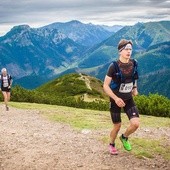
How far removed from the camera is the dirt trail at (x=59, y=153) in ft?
35.1

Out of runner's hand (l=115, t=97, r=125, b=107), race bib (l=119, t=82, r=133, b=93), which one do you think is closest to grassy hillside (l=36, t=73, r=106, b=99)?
race bib (l=119, t=82, r=133, b=93)

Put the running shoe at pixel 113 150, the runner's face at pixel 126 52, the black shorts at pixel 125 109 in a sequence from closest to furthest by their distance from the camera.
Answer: the runner's face at pixel 126 52 → the black shorts at pixel 125 109 → the running shoe at pixel 113 150

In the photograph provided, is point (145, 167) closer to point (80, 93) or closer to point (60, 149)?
point (60, 149)

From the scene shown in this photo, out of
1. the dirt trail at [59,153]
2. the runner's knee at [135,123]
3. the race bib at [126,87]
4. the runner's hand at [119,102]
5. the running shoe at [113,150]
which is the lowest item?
the dirt trail at [59,153]

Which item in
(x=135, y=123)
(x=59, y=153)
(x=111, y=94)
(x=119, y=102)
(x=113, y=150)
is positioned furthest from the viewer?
(x=59, y=153)

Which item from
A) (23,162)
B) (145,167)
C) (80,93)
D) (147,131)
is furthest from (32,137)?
(80,93)

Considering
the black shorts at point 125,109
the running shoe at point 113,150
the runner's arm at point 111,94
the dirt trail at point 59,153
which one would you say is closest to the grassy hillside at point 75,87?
the dirt trail at point 59,153

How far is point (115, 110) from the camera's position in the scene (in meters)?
11.2

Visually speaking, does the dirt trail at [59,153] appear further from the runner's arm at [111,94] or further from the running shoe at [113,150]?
the runner's arm at [111,94]

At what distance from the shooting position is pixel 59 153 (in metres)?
12.2

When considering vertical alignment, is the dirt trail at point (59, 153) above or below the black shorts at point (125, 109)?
below

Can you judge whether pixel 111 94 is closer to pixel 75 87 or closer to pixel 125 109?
pixel 125 109

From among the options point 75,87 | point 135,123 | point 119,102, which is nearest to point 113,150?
point 135,123

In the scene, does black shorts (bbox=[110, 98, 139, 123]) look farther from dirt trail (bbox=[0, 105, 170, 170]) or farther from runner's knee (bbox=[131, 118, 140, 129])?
dirt trail (bbox=[0, 105, 170, 170])
